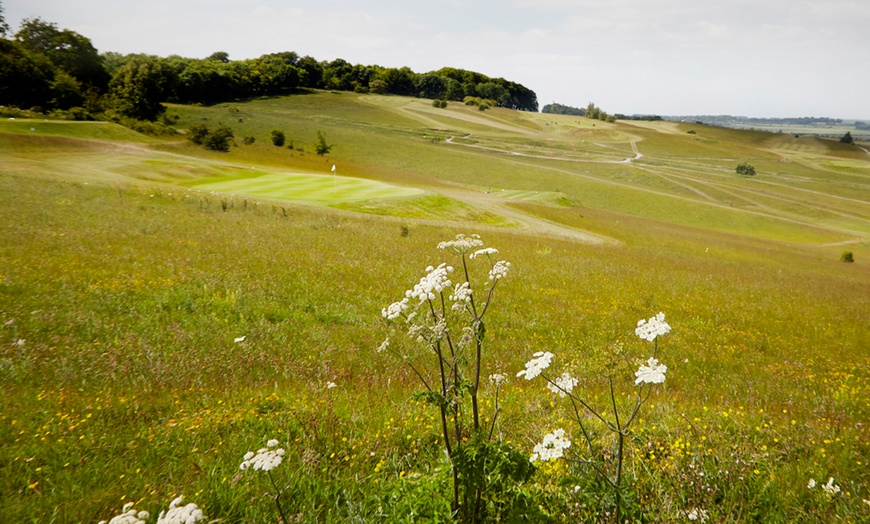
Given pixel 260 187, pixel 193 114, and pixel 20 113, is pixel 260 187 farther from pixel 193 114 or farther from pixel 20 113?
pixel 193 114

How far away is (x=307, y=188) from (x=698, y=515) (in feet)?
133

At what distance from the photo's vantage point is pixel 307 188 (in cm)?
4009

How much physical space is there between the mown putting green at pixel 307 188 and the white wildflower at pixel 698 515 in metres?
34.0

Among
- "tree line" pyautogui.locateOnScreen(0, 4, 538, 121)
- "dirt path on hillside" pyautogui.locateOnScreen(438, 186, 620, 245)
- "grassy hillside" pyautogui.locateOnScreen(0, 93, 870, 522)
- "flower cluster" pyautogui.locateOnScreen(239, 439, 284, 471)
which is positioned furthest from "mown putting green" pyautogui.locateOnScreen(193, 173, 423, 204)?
"tree line" pyautogui.locateOnScreen(0, 4, 538, 121)

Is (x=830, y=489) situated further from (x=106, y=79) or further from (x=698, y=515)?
(x=106, y=79)

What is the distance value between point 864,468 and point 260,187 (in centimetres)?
4079

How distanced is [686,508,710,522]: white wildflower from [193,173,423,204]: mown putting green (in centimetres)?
3398

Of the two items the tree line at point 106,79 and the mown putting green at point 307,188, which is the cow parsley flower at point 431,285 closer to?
the mown putting green at point 307,188

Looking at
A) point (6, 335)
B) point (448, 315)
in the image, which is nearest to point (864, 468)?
point (448, 315)

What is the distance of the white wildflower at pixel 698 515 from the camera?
3.43 m

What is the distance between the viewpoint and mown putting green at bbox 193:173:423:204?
1411 inches

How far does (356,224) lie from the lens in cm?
2502

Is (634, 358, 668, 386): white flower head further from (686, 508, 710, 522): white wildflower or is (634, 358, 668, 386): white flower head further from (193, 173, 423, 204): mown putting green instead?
(193, 173, 423, 204): mown putting green

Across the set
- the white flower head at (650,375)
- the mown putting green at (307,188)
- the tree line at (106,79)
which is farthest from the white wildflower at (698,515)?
the tree line at (106,79)
